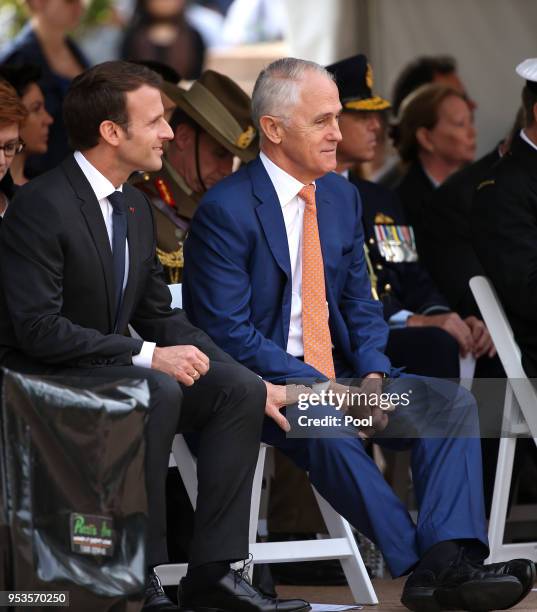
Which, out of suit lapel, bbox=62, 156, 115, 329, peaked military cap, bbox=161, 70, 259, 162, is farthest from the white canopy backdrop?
suit lapel, bbox=62, 156, 115, 329

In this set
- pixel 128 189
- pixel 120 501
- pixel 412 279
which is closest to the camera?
pixel 120 501

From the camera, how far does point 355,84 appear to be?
5.94 m

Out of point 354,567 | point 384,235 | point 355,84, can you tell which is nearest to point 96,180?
point 354,567

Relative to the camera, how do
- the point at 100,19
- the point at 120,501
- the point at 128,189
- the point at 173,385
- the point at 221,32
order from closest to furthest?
the point at 120,501
the point at 173,385
the point at 128,189
the point at 100,19
the point at 221,32

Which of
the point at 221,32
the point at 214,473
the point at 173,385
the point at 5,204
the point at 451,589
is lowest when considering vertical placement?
the point at 451,589

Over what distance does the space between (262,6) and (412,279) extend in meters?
5.07

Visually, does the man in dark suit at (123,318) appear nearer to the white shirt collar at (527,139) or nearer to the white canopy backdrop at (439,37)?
the white shirt collar at (527,139)

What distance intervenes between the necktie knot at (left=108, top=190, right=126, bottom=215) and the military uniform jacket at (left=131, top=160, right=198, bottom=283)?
1023 millimetres

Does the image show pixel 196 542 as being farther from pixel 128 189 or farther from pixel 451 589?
pixel 128 189

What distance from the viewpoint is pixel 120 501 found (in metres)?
3.40

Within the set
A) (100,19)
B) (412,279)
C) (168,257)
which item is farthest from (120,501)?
(100,19)

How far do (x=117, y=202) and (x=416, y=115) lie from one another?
292 centimetres

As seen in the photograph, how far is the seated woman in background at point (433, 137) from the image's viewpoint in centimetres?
663

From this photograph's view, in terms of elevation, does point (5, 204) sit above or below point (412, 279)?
above
